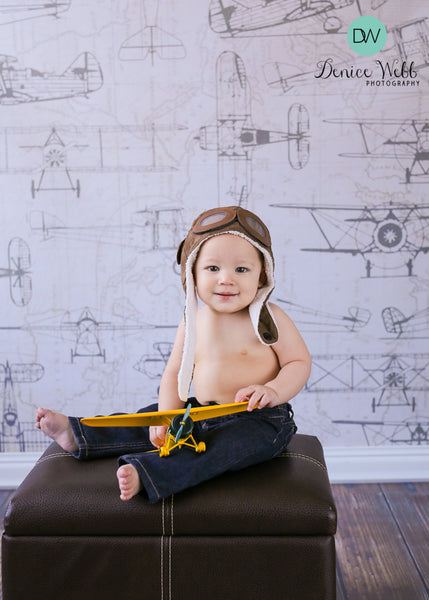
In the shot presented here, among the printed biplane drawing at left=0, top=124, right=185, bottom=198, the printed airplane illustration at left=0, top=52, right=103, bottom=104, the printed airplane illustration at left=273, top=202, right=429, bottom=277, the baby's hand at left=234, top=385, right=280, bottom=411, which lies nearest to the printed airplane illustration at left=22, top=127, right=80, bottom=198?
the printed biplane drawing at left=0, top=124, right=185, bottom=198

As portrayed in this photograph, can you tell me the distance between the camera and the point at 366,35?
6.40 feet

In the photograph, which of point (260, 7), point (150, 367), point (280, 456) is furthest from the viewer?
point (150, 367)

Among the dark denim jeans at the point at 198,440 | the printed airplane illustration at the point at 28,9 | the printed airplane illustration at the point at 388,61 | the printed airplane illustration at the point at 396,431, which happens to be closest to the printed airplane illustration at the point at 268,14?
the printed airplane illustration at the point at 388,61

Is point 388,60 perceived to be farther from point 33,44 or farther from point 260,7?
point 33,44

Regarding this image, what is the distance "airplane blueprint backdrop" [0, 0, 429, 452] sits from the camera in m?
1.96

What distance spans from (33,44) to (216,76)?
56 centimetres

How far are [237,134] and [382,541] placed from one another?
1.24 m

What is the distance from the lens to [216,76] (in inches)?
77.9

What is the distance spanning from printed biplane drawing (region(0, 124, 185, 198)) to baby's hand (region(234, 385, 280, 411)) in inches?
36.4

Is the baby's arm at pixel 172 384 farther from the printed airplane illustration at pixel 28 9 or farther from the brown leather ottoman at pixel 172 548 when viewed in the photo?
the printed airplane illustration at pixel 28 9

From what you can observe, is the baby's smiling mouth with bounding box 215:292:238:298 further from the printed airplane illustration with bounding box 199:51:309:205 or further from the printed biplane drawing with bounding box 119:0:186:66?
the printed biplane drawing with bounding box 119:0:186:66

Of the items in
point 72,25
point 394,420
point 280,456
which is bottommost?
point 394,420

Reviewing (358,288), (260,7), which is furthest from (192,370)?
(260,7)

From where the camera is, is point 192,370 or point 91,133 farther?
point 91,133
